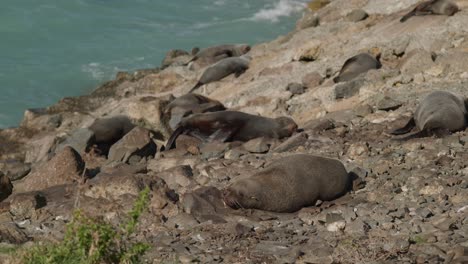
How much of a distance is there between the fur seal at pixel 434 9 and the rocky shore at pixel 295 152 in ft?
0.82

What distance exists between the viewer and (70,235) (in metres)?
5.39

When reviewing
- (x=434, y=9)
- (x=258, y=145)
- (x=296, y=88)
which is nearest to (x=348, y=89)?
(x=296, y=88)

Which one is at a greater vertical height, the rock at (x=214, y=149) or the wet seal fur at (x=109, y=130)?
the rock at (x=214, y=149)

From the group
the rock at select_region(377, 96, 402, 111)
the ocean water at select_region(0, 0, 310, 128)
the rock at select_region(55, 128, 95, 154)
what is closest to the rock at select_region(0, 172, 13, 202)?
the rock at select_region(55, 128, 95, 154)

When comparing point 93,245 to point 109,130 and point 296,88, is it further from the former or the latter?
point 296,88

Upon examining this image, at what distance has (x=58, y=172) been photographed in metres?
10.5

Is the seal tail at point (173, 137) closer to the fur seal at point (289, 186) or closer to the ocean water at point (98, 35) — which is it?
the fur seal at point (289, 186)

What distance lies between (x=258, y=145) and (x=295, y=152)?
2.07ft

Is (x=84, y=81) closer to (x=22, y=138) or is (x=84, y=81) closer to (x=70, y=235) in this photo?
(x=22, y=138)

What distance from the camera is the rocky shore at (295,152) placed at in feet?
23.6

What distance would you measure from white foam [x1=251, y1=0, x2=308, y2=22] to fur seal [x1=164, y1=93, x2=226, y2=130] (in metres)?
14.7

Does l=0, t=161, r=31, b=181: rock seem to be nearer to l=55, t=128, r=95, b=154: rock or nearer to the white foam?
l=55, t=128, r=95, b=154: rock

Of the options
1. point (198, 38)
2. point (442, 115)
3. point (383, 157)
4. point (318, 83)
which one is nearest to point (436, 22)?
point (318, 83)

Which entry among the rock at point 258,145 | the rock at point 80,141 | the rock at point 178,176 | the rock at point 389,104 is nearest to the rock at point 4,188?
the rock at point 178,176
